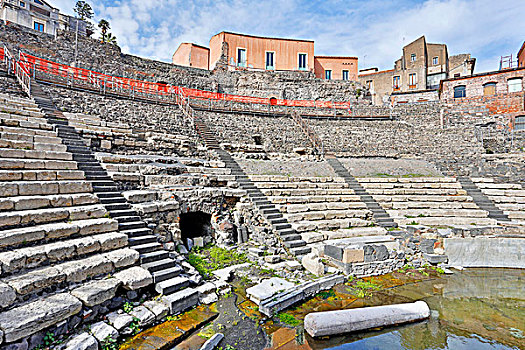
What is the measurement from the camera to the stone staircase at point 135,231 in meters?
5.23

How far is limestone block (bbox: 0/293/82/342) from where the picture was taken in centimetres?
345

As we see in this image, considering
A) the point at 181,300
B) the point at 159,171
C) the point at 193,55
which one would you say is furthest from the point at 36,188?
the point at 193,55

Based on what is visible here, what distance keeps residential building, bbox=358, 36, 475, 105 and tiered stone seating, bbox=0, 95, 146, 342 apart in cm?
3342

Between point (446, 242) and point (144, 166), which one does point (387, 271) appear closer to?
point (446, 242)

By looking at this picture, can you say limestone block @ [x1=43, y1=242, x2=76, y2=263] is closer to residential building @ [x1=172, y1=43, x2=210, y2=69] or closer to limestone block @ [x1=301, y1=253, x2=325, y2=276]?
limestone block @ [x1=301, y1=253, x2=325, y2=276]

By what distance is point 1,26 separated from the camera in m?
17.5

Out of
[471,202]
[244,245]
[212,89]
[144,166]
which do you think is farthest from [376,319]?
[212,89]

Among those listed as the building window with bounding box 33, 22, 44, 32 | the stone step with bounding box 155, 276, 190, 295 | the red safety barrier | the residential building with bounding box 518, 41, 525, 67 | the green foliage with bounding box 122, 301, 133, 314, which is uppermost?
the building window with bounding box 33, 22, 44, 32

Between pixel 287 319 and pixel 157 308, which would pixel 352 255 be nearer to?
pixel 287 319

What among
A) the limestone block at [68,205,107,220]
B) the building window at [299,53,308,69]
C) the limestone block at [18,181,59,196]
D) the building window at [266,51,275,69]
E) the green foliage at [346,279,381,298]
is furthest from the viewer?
the building window at [299,53,308,69]

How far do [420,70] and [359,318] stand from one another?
3753cm

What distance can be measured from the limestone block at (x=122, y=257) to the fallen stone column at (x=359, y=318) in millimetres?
3526

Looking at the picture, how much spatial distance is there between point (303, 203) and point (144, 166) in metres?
5.74

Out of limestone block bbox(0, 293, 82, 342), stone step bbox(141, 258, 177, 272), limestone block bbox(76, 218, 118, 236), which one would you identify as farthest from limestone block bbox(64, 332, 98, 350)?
limestone block bbox(76, 218, 118, 236)
